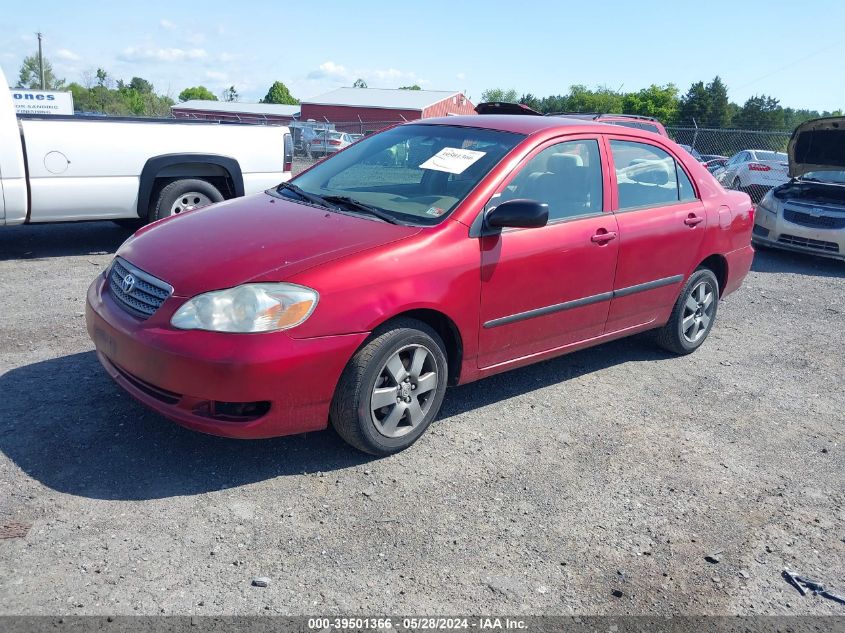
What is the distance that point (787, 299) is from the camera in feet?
26.1

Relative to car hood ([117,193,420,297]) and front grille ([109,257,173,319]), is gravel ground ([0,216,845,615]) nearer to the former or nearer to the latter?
front grille ([109,257,173,319])

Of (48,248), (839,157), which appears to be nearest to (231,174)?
(48,248)

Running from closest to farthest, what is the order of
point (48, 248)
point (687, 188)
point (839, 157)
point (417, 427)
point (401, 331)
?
1. point (401, 331)
2. point (417, 427)
3. point (687, 188)
4. point (48, 248)
5. point (839, 157)

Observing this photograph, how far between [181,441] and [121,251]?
1098 mm

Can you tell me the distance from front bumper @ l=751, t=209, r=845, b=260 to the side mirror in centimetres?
679

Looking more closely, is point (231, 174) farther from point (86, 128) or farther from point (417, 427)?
point (417, 427)

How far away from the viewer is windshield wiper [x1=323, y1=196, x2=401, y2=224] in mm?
3856

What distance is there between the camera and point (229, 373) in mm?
3070

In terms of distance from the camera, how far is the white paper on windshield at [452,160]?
4168 millimetres

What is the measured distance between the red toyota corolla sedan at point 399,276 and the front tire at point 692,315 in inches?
3.0

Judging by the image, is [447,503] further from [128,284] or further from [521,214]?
[128,284]

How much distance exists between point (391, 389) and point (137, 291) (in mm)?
1336

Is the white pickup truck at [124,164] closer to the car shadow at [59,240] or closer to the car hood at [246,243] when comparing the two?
the car shadow at [59,240]

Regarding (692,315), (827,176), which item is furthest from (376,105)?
(692,315)
